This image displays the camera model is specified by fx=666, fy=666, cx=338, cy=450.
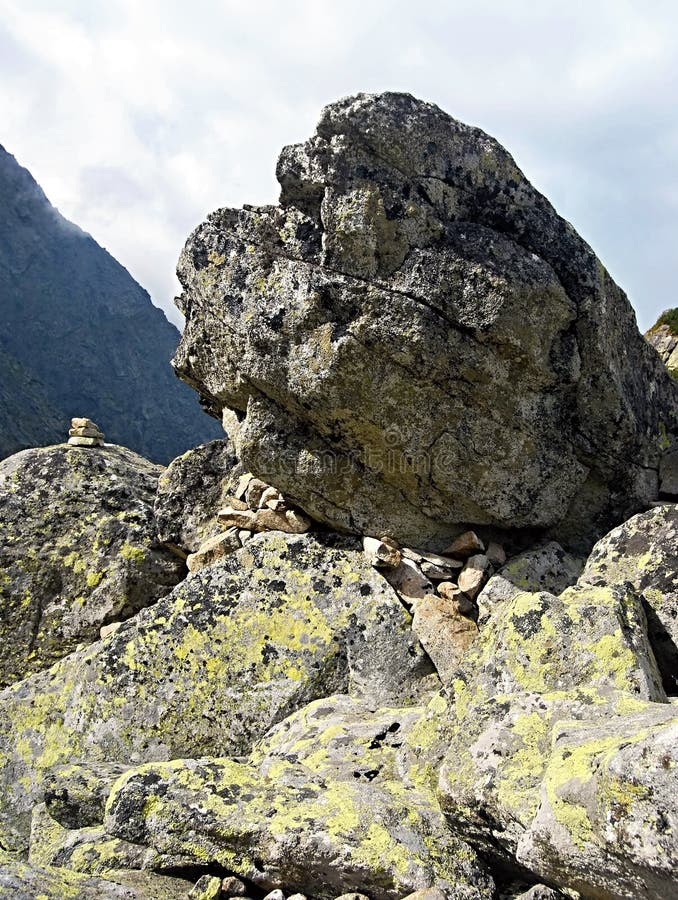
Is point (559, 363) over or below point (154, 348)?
below

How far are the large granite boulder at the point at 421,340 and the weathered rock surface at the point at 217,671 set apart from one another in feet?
3.93

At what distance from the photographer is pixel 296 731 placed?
792cm

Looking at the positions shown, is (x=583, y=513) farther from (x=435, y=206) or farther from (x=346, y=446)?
(x=435, y=206)

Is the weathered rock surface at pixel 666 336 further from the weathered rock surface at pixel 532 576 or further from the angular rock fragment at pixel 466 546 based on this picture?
the angular rock fragment at pixel 466 546

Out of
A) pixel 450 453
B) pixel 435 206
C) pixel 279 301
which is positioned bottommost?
pixel 450 453

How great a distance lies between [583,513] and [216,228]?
715 cm

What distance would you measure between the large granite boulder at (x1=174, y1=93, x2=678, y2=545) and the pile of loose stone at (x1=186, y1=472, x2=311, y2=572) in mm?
490

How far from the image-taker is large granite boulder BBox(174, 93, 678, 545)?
8984 mm

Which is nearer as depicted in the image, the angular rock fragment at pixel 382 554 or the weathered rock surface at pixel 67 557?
the angular rock fragment at pixel 382 554

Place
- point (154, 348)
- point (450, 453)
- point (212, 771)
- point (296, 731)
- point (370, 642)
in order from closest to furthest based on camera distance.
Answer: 1. point (212, 771)
2. point (296, 731)
3. point (370, 642)
4. point (450, 453)
5. point (154, 348)

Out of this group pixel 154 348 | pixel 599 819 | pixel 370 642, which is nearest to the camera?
pixel 599 819

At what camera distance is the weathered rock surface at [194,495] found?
1148 cm

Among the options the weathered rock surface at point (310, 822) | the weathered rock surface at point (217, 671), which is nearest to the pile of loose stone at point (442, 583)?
the weathered rock surface at point (217, 671)

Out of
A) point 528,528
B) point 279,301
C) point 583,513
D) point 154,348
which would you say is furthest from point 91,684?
point 154,348
